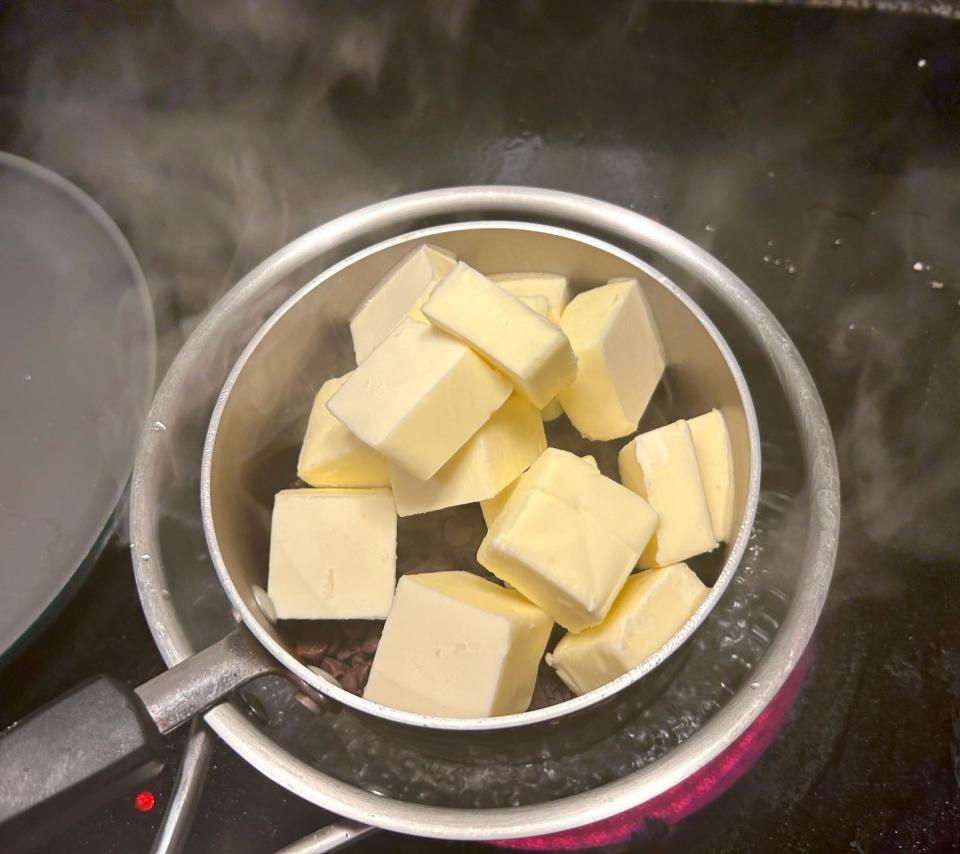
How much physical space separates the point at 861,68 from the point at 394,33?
0.90 m

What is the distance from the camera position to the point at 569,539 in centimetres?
88

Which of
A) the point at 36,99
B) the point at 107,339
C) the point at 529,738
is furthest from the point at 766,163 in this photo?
the point at 36,99

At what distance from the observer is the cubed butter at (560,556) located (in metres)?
0.86

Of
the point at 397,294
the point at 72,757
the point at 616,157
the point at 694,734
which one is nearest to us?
the point at 72,757

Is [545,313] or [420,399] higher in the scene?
[545,313]

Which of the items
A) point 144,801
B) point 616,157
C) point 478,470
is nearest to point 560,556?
point 478,470

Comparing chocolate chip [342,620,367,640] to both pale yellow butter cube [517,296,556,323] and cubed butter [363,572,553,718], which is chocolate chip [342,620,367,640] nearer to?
cubed butter [363,572,553,718]

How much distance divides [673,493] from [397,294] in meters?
0.49

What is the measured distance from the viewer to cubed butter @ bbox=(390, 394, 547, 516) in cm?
95

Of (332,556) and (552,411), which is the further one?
(552,411)

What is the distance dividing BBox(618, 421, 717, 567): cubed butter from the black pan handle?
62 cm

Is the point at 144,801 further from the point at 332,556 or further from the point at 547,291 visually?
the point at 547,291

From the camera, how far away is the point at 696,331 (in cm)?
106

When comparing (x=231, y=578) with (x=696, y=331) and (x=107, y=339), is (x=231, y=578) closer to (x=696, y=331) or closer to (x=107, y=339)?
(x=107, y=339)
